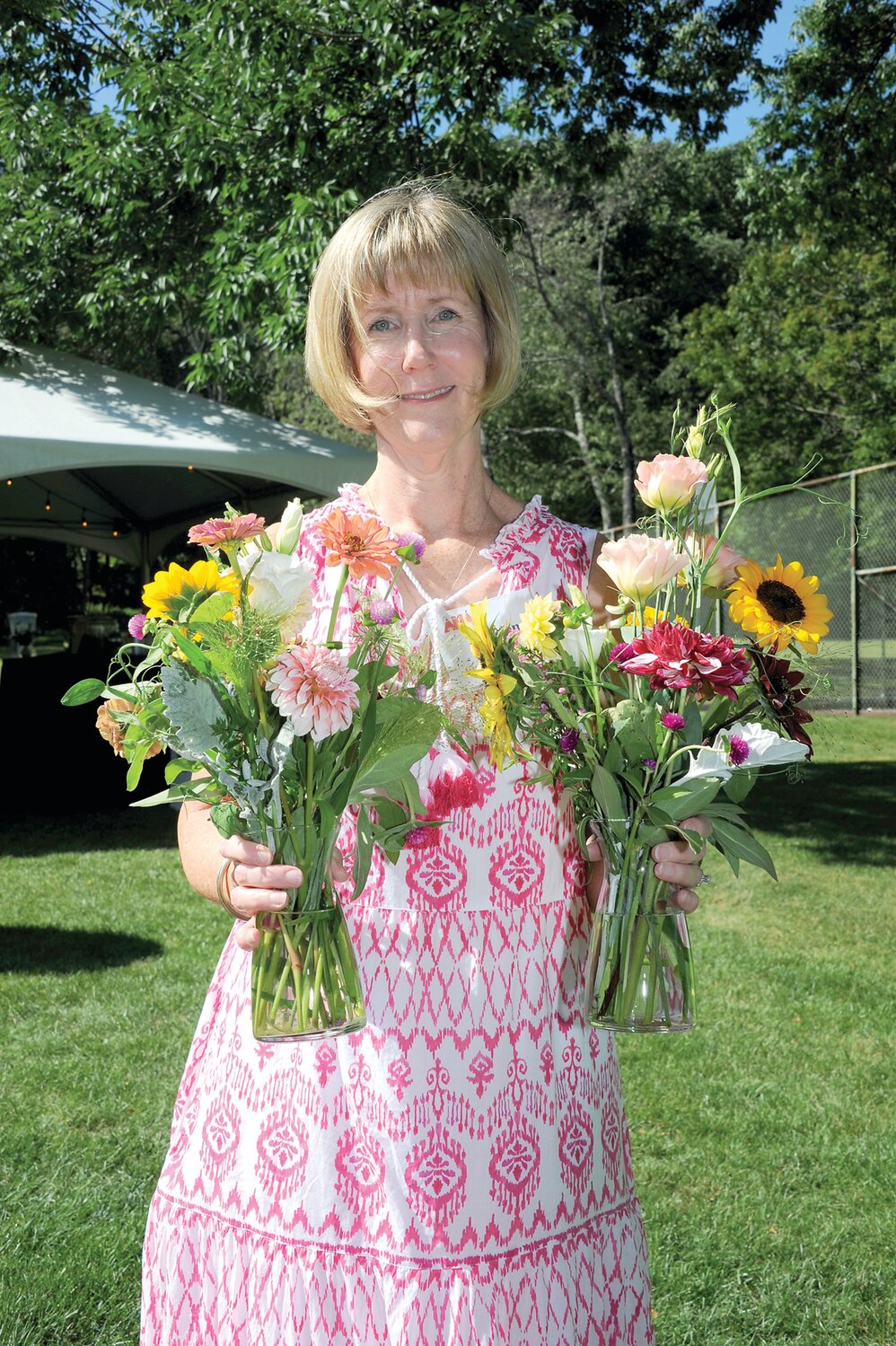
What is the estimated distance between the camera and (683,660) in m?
1.24

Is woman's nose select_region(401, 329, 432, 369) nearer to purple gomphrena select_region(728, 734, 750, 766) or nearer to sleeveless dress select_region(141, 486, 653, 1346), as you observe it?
sleeveless dress select_region(141, 486, 653, 1346)

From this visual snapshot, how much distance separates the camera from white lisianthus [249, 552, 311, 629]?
1.24 metres

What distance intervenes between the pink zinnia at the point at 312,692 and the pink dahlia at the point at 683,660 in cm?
32

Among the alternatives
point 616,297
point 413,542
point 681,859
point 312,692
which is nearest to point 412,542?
point 413,542

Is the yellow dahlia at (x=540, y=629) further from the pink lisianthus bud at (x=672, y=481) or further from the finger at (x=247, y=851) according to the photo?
the finger at (x=247, y=851)

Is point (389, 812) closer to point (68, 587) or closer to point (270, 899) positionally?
point (270, 899)

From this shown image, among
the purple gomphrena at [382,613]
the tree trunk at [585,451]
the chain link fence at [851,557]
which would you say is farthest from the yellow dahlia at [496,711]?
the tree trunk at [585,451]

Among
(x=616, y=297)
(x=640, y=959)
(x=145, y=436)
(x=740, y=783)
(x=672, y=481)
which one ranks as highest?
(x=616, y=297)

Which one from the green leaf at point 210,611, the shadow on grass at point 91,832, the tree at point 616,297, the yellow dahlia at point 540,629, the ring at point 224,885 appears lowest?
the shadow on grass at point 91,832

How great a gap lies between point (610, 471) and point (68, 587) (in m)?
16.5

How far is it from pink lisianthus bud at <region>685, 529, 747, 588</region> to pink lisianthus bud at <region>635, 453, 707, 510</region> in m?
0.05

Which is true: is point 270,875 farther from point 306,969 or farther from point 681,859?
point 681,859

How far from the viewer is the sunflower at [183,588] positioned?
1.26m

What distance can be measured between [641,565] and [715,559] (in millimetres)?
171
